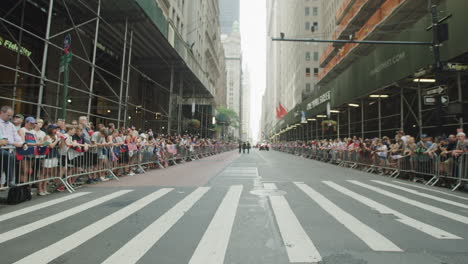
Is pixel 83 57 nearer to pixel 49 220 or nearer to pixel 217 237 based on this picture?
pixel 49 220

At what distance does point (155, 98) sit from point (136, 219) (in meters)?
29.8

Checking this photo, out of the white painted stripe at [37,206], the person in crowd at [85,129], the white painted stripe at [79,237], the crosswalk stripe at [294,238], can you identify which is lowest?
the white painted stripe at [37,206]

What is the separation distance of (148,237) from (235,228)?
1.30 m

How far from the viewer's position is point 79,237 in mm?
4039

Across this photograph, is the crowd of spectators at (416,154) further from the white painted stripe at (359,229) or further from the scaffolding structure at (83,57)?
the scaffolding structure at (83,57)

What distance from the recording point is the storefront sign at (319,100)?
2545 cm

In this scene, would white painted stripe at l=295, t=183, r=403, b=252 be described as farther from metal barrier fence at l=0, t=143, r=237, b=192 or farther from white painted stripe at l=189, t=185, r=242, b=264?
metal barrier fence at l=0, t=143, r=237, b=192

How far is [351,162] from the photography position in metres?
17.3

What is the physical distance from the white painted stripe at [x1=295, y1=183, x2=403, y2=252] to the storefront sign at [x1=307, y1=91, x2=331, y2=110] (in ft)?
65.5

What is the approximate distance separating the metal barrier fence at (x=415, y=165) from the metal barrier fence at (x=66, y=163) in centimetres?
1136

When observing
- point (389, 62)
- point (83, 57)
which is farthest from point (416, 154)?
point (83, 57)

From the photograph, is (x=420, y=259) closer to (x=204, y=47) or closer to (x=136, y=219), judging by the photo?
(x=136, y=219)

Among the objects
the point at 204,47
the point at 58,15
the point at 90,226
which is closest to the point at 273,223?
the point at 90,226

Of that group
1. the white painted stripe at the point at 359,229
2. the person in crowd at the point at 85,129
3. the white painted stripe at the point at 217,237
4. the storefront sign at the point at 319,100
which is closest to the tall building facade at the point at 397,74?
the storefront sign at the point at 319,100
